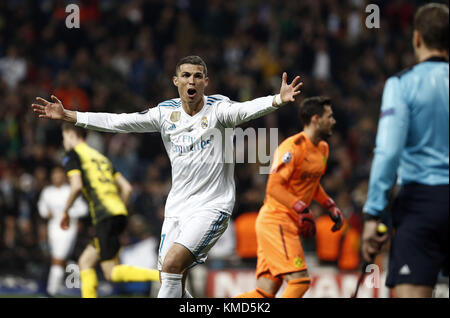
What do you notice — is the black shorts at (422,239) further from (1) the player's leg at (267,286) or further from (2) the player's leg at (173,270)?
(1) the player's leg at (267,286)

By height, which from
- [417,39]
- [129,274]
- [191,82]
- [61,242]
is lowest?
[61,242]

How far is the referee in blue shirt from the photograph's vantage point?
4191mm

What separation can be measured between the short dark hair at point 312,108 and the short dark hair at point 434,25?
3.14 meters

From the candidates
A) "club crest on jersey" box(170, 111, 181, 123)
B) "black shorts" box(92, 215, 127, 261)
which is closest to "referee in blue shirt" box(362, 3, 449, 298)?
"club crest on jersey" box(170, 111, 181, 123)

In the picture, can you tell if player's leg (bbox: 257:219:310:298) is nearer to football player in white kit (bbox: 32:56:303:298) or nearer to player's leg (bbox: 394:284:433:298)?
football player in white kit (bbox: 32:56:303:298)

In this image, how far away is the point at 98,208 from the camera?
8352mm

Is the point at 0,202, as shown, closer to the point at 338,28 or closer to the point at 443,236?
the point at 338,28

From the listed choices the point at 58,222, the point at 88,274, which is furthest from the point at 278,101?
the point at 58,222

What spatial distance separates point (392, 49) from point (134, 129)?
12562mm

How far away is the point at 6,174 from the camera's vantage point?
1452 centimetres

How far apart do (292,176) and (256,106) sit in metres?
1.56

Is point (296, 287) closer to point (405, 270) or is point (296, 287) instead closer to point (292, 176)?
point (292, 176)

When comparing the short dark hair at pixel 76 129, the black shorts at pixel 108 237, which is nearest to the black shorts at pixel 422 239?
the black shorts at pixel 108 237
